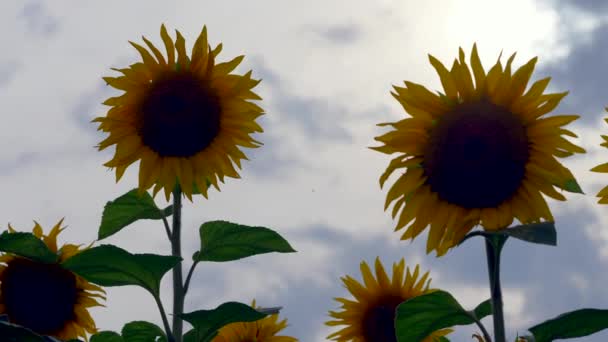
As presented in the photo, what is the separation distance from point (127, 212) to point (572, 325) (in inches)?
99.0

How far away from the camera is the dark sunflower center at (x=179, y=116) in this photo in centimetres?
551

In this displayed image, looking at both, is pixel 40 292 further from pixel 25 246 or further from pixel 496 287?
pixel 496 287

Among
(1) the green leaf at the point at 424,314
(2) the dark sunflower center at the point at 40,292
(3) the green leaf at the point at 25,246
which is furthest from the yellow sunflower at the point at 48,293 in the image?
(1) the green leaf at the point at 424,314

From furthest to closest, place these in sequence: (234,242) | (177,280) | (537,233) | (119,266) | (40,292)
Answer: (40,292), (177,280), (234,242), (119,266), (537,233)

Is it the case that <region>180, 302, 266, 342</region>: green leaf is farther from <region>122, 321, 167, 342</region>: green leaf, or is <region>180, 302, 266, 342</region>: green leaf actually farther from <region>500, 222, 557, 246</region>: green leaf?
<region>500, 222, 557, 246</region>: green leaf

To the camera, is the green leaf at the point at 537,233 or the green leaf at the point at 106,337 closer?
the green leaf at the point at 537,233

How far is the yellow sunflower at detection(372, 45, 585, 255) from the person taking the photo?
4.16 metres

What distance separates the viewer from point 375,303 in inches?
272

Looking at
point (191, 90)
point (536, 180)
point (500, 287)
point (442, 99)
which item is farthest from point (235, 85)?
point (500, 287)

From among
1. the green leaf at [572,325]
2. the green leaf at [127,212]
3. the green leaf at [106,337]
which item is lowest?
the green leaf at [572,325]

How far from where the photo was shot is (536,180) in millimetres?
4227

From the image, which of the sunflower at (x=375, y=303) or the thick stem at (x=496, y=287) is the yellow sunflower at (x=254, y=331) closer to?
the sunflower at (x=375, y=303)

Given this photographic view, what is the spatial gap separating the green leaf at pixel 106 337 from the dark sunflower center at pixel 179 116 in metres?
1.10

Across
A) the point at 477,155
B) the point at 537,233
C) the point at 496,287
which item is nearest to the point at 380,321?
the point at 477,155
